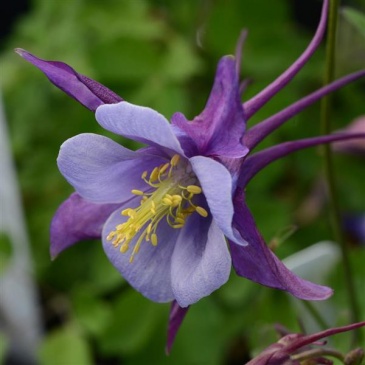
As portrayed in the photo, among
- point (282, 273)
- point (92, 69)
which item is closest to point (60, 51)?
point (92, 69)

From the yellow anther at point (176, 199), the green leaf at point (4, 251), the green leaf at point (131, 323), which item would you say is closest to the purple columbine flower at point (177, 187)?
the yellow anther at point (176, 199)

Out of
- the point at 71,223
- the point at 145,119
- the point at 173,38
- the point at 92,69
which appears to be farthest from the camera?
the point at 173,38

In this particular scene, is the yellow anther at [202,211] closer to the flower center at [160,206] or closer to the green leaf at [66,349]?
the flower center at [160,206]

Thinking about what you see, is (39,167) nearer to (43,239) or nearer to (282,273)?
(43,239)

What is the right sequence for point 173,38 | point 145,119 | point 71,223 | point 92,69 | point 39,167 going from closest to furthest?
point 145,119 → point 71,223 → point 92,69 → point 173,38 → point 39,167

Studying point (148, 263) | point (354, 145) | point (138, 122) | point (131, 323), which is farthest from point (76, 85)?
point (131, 323)

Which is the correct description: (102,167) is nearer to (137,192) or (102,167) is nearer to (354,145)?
(137,192)

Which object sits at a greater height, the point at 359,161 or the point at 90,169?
the point at 90,169
